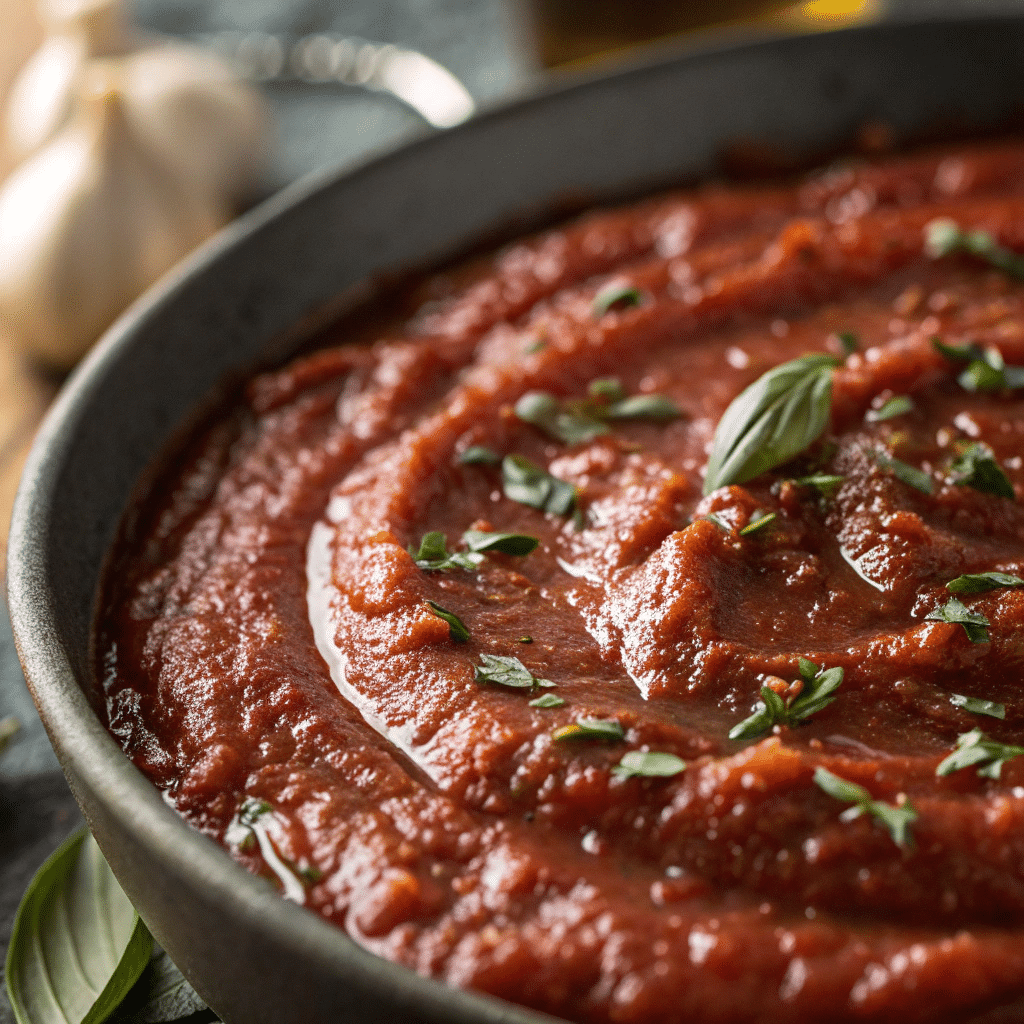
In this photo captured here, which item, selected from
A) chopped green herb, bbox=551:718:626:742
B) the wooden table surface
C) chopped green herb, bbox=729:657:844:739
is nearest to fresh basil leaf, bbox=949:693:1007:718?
chopped green herb, bbox=729:657:844:739

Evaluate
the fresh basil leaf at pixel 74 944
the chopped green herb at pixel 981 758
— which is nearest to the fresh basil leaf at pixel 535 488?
the chopped green herb at pixel 981 758

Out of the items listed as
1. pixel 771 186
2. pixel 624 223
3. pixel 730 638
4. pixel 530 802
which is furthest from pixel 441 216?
pixel 530 802

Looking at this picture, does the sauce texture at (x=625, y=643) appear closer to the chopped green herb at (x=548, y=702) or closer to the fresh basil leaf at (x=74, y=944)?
the chopped green herb at (x=548, y=702)

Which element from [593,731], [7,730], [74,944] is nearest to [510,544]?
[593,731]

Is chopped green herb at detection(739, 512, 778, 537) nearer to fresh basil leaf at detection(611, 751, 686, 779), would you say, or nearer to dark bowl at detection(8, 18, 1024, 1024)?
fresh basil leaf at detection(611, 751, 686, 779)

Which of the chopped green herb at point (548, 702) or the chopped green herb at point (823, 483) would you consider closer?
the chopped green herb at point (548, 702)

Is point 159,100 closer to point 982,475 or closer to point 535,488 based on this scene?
point 535,488
